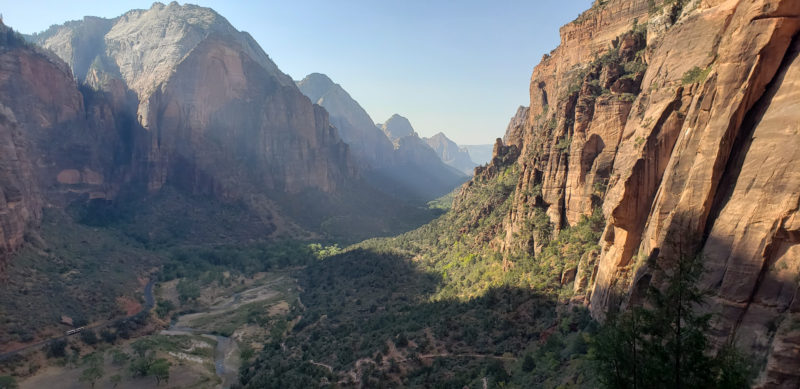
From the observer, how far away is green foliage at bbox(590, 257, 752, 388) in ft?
35.9

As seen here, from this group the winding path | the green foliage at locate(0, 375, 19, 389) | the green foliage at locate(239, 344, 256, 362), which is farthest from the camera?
the green foliage at locate(239, 344, 256, 362)

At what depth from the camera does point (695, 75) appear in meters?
21.5

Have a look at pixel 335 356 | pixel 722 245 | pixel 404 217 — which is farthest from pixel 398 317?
pixel 404 217

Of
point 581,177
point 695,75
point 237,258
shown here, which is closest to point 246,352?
point 581,177

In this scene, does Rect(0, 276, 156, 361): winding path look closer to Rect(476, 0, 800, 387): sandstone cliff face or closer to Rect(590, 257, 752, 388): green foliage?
Rect(476, 0, 800, 387): sandstone cliff face

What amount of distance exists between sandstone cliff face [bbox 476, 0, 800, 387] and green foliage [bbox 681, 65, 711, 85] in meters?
0.07

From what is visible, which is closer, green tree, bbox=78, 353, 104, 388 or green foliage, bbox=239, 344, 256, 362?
green tree, bbox=78, 353, 104, 388

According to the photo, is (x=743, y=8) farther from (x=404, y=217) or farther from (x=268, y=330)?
(x=404, y=217)

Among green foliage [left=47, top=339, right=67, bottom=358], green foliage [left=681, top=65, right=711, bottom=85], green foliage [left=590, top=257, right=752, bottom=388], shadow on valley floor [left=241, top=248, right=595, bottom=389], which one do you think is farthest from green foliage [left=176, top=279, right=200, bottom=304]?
green foliage [left=681, top=65, right=711, bottom=85]

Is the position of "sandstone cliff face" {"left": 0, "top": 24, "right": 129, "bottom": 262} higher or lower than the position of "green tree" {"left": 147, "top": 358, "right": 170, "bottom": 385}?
higher

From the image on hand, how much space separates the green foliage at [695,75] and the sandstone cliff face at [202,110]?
11171cm

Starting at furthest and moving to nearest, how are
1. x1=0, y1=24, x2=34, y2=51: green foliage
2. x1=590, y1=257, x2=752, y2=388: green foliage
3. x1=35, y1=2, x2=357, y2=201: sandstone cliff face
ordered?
x1=35, y1=2, x2=357, y2=201: sandstone cliff face < x1=0, y1=24, x2=34, y2=51: green foliage < x1=590, y1=257, x2=752, y2=388: green foliage

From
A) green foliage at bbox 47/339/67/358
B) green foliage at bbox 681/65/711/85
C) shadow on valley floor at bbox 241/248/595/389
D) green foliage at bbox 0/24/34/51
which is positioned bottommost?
green foliage at bbox 47/339/67/358

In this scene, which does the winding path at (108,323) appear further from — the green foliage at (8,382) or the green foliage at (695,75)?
the green foliage at (695,75)
